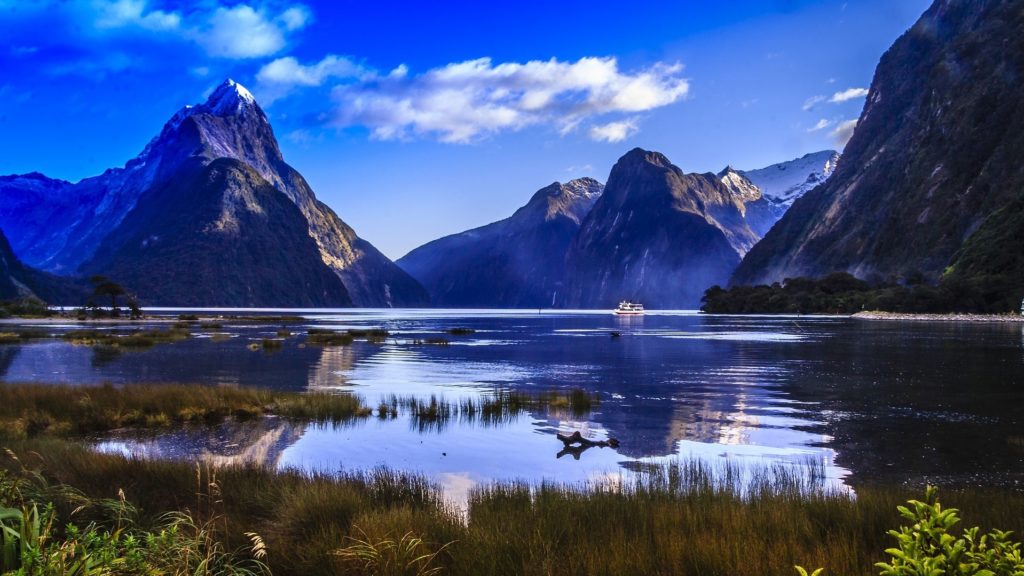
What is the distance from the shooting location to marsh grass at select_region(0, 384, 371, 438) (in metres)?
23.9

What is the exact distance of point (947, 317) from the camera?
144m

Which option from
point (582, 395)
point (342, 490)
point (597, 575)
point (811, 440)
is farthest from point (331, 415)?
point (597, 575)

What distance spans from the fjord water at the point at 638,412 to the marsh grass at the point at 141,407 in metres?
2.24

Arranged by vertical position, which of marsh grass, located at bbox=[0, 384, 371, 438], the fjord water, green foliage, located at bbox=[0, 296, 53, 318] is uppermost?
green foliage, located at bbox=[0, 296, 53, 318]

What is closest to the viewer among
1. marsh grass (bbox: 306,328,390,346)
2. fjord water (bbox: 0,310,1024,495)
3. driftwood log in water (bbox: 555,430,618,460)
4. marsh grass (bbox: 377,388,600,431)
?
fjord water (bbox: 0,310,1024,495)

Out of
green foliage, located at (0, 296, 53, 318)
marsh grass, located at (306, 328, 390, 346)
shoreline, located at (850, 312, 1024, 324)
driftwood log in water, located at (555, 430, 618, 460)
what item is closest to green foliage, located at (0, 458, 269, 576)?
driftwood log in water, located at (555, 430, 618, 460)

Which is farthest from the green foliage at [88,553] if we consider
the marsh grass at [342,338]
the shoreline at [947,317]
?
the shoreline at [947,317]

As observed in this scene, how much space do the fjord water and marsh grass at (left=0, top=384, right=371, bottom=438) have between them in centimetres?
224

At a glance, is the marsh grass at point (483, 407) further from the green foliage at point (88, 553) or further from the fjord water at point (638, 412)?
the green foliage at point (88, 553)

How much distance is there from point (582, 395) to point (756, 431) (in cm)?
972

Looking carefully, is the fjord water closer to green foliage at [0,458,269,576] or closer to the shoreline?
green foliage at [0,458,269,576]

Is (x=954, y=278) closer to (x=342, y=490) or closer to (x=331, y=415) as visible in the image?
(x=331, y=415)

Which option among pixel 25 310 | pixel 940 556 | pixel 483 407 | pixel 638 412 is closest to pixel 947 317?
pixel 638 412

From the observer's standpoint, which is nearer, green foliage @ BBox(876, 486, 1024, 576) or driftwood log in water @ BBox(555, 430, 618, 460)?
green foliage @ BBox(876, 486, 1024, 576)
